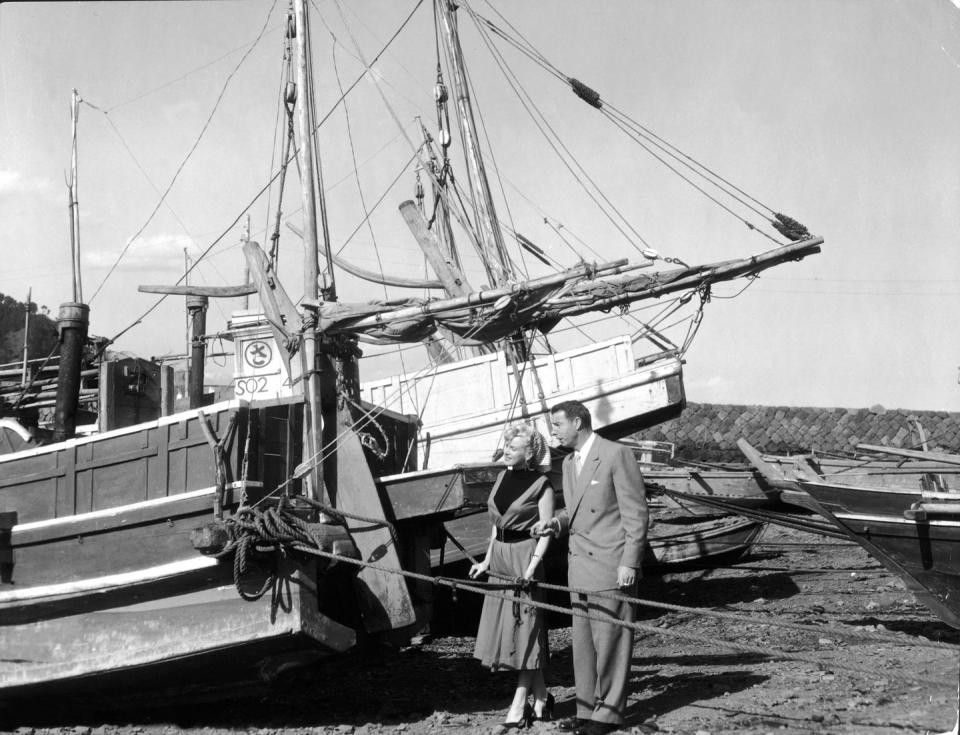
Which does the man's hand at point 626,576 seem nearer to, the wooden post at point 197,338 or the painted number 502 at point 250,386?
the wooden post at point 197,338

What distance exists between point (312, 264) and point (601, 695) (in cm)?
527

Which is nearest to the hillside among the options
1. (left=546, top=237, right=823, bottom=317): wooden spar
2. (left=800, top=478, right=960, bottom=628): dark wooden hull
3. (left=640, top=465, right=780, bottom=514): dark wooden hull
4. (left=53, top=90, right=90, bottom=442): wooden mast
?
(left=53, top=90, right=90, bottom=442): wooden mast

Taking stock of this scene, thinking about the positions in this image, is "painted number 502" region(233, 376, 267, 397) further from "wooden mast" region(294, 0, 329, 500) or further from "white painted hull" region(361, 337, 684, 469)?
"wooden mast" region(294, 0, 329, 500)

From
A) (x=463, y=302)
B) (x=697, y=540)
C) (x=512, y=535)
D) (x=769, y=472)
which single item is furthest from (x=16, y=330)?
(x=512, y=535)

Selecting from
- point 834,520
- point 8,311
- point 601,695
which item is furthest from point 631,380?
point 8,311

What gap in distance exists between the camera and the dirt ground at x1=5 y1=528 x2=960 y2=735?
5871mm

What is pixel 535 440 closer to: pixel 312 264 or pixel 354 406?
pixel 354 406

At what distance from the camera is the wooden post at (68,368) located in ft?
31.7

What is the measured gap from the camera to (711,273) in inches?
415

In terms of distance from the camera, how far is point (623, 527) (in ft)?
19.0

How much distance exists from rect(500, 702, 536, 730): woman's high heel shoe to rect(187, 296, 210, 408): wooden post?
7116mm

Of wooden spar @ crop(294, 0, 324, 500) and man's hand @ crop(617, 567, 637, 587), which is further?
wooden spar @ crop(294, 0, 324, 500)

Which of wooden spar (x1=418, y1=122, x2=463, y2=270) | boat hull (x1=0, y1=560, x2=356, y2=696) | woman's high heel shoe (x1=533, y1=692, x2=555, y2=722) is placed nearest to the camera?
woman's high heel shoe (x1=533, y1=692, x2=555, y2=722)

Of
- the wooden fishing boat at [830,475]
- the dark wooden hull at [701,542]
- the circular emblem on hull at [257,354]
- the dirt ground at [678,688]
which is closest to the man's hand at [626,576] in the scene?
the dirt ground at [678,688]
